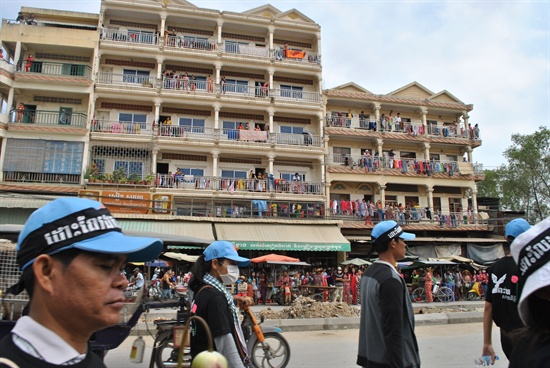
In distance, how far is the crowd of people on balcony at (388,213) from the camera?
24938 millimetres

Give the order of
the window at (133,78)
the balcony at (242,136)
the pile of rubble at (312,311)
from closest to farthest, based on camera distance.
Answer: the pile of rubble at (312,311) → the balcony at (242,136) → the window at (133,78)

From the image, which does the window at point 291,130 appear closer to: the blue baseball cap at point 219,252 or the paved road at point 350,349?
the paved road at point 350,349

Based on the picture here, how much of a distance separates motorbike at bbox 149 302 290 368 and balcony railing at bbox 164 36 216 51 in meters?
21.8

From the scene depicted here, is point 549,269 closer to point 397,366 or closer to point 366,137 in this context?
point 397,366

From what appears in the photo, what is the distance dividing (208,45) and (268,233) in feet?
42.3

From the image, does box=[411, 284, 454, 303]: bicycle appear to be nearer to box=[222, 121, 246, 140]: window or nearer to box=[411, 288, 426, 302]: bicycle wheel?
box=[411, 288, 426, 302]: bicycle wheel

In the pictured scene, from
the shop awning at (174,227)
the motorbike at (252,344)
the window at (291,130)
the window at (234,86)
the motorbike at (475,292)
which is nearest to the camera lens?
the motorbike at (252,344)

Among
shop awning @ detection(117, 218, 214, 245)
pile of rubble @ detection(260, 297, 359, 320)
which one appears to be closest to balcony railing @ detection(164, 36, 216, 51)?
shop awning @ detection(117, 218, 214, 245)

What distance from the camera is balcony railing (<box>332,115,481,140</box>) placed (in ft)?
90.6

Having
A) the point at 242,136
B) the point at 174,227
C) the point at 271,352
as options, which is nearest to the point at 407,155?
the point at 242,136

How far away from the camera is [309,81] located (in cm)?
2806

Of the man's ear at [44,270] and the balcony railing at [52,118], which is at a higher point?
the balcony railing at [52,118]

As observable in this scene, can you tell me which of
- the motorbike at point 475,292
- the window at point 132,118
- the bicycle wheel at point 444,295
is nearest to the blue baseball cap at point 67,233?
the bicycle wheel at point 444,295

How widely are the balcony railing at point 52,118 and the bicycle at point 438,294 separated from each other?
1989 centimetres
